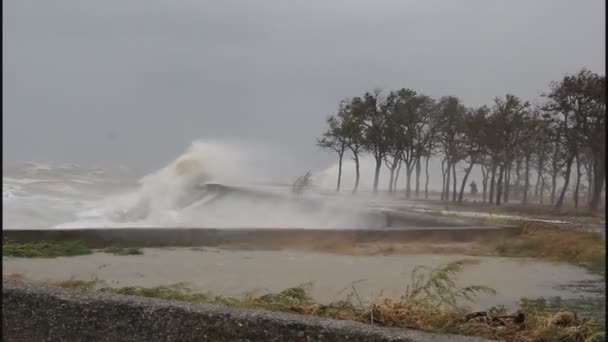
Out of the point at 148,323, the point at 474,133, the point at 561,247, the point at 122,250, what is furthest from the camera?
the point at 474,133

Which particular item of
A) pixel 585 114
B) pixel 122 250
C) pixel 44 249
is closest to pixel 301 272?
pixel 122 250

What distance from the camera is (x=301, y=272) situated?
8.28m

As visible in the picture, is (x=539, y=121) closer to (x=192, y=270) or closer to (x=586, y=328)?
(x=192, y=270)

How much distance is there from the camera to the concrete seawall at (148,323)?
2.86m

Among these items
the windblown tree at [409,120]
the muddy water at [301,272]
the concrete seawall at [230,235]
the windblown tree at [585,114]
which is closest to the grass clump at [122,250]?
the muddy water at [301,272]

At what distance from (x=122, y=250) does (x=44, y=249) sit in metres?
1.28

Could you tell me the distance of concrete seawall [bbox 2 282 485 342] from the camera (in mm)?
2859

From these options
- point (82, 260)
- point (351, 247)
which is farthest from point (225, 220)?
point (82, 260)

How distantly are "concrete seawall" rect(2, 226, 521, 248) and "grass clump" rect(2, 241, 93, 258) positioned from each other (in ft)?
0.99

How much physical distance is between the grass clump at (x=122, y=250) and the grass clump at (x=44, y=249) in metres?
0.34

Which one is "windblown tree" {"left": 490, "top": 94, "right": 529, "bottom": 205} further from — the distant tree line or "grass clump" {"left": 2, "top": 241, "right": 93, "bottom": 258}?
"grass clump" {"left": 2, "top": 241, "right": 93, "bottom": 258}

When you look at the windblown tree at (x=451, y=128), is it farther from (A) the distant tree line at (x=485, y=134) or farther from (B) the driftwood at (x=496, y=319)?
(B) the driftwood at (x=496, y=319)

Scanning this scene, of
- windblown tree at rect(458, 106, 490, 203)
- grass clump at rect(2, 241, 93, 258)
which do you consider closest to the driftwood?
grass clump at rect(2, 241, 93, 258)

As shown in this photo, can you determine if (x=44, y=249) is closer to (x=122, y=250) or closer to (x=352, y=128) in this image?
(x=122, y=250)
